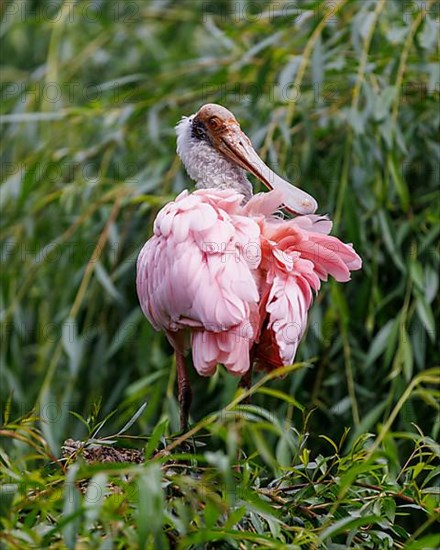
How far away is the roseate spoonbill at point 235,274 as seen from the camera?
1.55 meters

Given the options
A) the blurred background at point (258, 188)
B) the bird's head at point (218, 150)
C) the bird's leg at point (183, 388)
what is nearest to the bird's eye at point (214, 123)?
the bird's head at point (218, 150)

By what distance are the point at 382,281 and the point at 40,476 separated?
1.31m

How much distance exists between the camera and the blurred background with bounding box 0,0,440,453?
242 centimetres

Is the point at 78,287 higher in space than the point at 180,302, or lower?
lower

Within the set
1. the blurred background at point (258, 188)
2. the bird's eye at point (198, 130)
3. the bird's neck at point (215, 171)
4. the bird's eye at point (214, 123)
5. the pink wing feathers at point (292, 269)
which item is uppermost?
the bird's eye at point (214, 123)

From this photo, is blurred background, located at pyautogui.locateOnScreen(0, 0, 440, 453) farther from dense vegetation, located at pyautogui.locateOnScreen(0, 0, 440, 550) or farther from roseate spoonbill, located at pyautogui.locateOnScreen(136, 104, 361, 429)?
roseate spoonbill, located at pyautogui.locateOnScreen(136, 104, 361, 429)

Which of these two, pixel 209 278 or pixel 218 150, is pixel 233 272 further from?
pixel 218 150

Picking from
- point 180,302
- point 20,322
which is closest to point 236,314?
point 180,302

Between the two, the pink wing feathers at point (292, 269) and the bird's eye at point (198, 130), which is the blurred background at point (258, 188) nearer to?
the bird's eye at point (198, 130)

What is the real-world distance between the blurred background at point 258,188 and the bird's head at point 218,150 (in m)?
0.52

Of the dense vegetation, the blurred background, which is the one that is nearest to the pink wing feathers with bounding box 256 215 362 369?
the dense vegetation

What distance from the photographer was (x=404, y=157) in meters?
2.55

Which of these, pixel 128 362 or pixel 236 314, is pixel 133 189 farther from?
pixel 236 314

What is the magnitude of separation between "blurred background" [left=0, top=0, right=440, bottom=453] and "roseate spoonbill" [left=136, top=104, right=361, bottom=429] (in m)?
0.66
